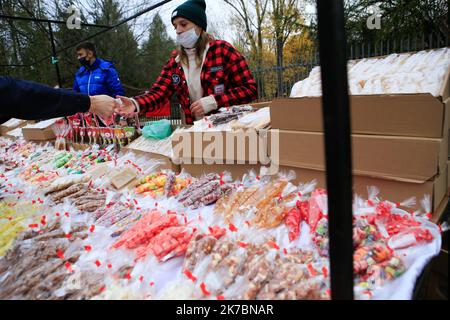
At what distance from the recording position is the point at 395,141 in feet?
3.91

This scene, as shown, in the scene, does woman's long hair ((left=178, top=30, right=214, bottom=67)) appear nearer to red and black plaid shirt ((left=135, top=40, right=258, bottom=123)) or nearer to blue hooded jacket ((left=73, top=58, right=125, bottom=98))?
red and black plaid shirt ((left=135, top=40, right=258, bottom=123))

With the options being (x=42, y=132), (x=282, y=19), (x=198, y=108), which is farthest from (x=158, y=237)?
(x=282, y=19)

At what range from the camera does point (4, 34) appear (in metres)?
11.2

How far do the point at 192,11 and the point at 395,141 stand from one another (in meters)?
1.83

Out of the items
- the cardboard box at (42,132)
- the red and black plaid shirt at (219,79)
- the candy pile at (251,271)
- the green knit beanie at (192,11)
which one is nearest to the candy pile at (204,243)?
the candy pile at (251,271)

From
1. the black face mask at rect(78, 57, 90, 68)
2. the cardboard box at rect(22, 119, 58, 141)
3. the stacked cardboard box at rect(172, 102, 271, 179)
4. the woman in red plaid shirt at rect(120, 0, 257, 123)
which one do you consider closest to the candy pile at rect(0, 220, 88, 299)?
the stacked cardboard box at rect(172, 102, 271, 179)

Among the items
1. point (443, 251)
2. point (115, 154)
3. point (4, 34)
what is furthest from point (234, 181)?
point (4, 34)

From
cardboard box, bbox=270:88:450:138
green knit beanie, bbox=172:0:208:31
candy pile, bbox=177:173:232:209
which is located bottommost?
candy pile, bbox=177:173:232:209

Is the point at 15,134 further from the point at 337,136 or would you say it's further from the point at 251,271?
the point at 337,136

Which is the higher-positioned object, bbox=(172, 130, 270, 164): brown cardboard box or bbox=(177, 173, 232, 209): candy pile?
bbox=(172, 130, 270, 164): brown cardboard box

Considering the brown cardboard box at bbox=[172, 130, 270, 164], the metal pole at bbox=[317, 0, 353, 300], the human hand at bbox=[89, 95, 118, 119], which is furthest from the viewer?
the human hand at bbox=[89, 95, 118, 119]

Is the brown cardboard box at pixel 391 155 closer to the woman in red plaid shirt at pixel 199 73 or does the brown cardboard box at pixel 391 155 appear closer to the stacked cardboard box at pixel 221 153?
the stacked cardboard box at pixel 221 153

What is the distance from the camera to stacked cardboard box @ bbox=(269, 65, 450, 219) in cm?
112

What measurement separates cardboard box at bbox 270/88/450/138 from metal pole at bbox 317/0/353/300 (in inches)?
27.4
